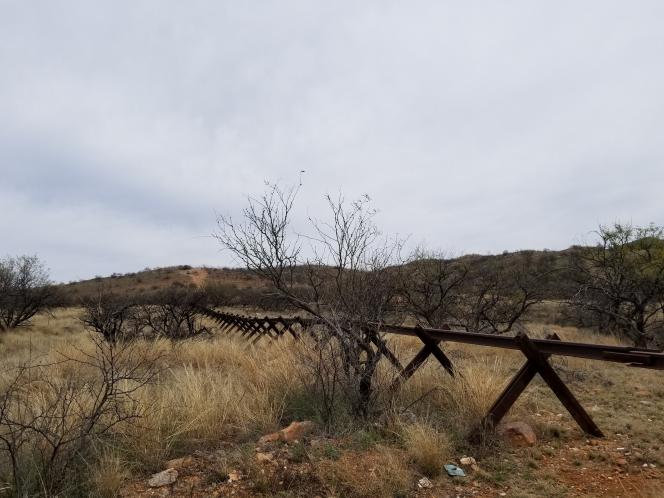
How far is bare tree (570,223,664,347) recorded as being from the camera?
1163 centimetres

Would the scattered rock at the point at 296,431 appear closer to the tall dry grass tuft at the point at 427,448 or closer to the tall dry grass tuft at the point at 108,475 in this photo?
the tall dry grass tuft at the point at 427,448

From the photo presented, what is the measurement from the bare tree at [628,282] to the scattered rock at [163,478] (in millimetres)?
10316

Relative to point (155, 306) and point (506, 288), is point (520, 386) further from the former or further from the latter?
point (155, 306)

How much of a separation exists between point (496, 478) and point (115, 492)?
2.86 metres

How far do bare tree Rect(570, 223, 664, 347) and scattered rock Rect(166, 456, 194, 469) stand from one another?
10.1 metres

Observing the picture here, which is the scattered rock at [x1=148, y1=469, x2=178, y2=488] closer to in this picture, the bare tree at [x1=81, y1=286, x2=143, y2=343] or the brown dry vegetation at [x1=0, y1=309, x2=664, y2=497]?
the brown dry vegetation at [x1=0, y1=309, x2=664, y2=497]

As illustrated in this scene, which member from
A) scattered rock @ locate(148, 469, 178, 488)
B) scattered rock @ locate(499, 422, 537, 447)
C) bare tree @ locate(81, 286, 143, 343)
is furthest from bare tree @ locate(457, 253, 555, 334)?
scattered rock @ locate(148, 469, 178, 488)

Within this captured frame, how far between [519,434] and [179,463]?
10.2 ft

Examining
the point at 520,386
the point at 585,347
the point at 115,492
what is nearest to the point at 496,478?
the point at 520,386

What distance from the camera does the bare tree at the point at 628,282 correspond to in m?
11.6

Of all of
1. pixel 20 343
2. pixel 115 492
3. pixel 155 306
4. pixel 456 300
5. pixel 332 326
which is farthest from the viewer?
pixel 155 306

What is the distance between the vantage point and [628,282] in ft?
40.1

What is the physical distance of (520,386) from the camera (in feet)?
14.3

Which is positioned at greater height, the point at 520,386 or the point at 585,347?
the point at 585,347
